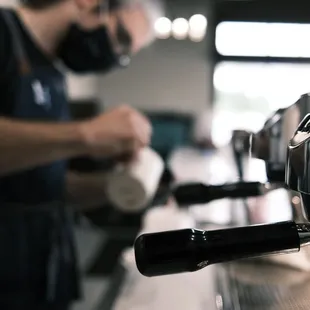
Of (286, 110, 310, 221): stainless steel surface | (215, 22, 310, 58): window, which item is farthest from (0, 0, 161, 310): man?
(215, 22, 310, 58): window

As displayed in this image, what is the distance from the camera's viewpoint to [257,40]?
3.51m

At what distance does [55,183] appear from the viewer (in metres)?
1.00

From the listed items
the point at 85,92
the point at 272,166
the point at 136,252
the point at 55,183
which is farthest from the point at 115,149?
the point at 85,92

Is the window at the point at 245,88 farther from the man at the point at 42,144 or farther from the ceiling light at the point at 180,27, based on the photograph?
the man at the point at 42,144

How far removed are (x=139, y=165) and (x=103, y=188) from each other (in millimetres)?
185

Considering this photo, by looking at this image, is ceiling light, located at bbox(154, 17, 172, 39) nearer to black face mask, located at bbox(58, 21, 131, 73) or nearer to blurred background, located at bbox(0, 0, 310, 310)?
blurred background, located at bbox(0, 0, 310, 310)

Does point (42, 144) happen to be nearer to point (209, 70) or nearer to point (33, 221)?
point (33, 221)

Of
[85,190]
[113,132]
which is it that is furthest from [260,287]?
[85,190]

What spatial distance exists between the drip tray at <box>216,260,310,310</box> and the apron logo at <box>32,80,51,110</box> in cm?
47

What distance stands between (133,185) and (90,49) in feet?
1.20

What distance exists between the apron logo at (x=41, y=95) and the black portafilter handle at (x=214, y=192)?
47 cm

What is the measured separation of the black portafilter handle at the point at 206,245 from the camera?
320 millimetres

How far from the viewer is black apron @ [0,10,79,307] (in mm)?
909

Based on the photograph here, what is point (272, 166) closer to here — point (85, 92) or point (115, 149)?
point (115, 149)
